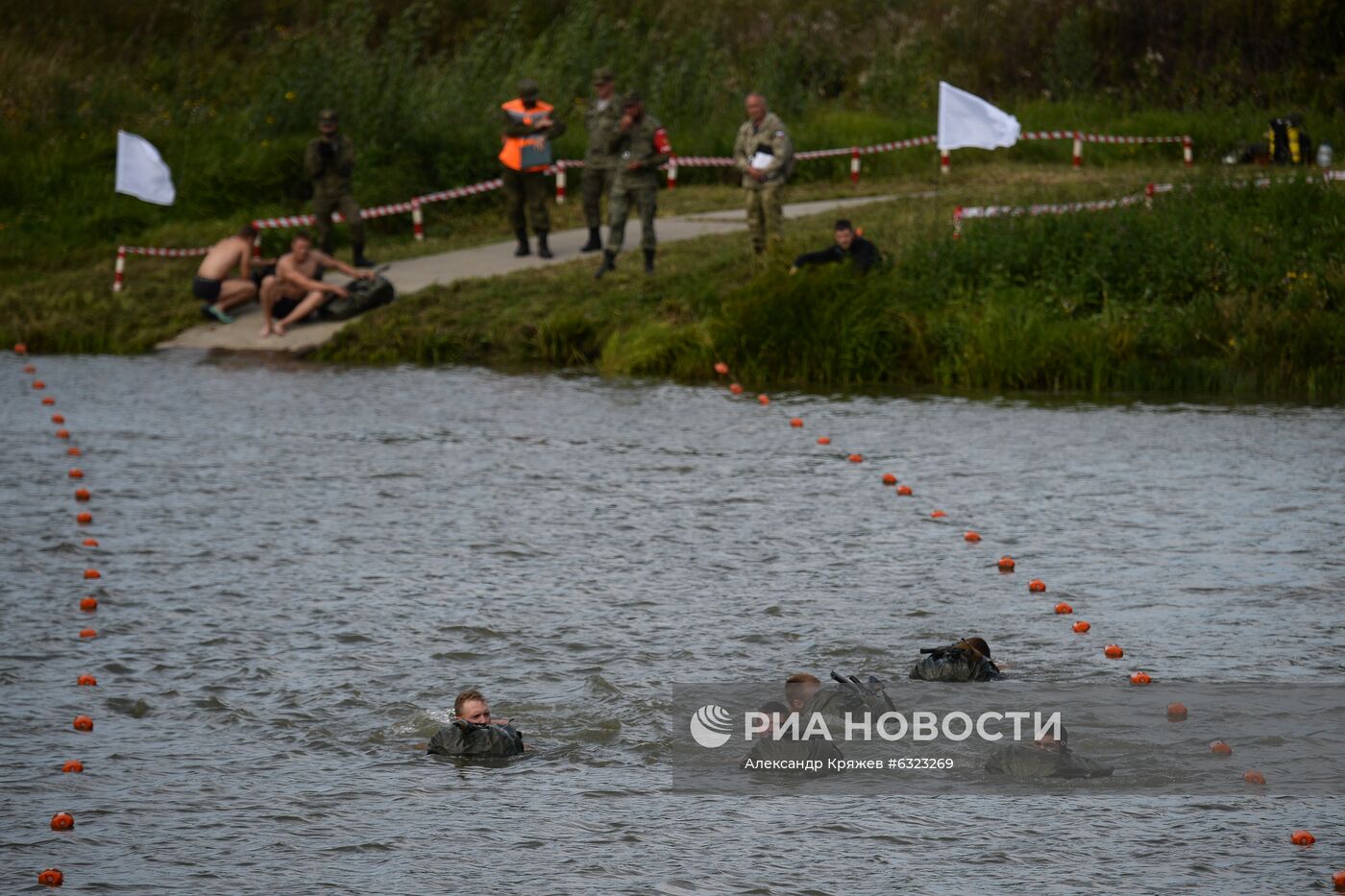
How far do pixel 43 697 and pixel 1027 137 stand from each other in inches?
868

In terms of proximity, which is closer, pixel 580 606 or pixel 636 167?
pixel 580 606

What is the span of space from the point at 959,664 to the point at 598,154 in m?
13.9

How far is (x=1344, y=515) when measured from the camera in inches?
595

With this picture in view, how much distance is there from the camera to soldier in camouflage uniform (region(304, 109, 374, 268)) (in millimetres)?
24625

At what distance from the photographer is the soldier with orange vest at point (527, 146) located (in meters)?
24.1

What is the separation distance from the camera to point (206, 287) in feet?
79.5

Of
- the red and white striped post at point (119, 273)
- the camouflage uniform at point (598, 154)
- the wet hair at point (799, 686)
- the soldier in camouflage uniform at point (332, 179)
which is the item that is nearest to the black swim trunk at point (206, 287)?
the red and white striped post at point (119, 273)

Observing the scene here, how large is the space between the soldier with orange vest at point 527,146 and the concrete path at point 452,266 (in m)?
0.95

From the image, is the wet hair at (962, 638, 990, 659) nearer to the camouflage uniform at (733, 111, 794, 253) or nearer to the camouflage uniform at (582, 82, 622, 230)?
the camouflage uniform at (733, 111, 794, 253)

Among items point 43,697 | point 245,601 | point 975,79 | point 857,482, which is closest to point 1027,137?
point 975,79

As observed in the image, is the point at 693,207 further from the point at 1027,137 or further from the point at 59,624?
the point at 59,624

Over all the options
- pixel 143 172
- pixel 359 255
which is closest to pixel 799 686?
pixel 359 255

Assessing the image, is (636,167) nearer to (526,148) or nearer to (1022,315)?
(526,148)

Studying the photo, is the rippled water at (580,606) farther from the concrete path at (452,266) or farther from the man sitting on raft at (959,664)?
the concrete path at (452,266)
